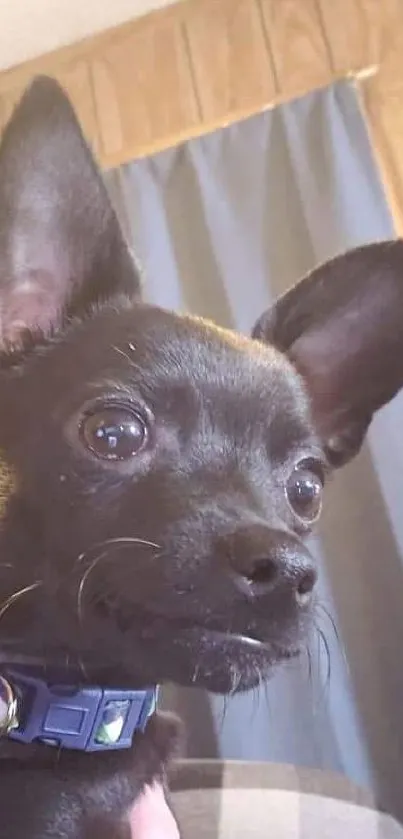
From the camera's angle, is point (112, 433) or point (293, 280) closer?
point (112, 433)

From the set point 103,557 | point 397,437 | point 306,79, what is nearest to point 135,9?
point 306,79

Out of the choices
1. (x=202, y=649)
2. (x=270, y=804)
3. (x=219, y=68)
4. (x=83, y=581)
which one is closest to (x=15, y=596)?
(x=83, y=581)

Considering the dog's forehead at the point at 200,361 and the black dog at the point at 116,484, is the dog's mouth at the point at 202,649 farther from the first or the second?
the dog's forehead at the point at 200,361

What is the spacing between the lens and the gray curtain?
200cm

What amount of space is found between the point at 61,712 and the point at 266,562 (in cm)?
28

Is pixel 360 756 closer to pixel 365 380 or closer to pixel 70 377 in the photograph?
pixel 365 380

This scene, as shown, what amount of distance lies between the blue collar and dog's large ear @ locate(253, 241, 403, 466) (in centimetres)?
50

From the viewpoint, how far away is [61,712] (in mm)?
873

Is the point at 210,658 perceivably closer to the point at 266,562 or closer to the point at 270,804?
the point at 266,562

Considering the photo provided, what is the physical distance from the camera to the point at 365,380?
49.2 inches

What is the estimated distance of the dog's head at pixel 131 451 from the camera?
0.77m

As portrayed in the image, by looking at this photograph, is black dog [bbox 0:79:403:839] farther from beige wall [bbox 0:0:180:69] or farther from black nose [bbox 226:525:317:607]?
beige wall [bbox 0:0:180:69]

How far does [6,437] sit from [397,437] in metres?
1.31

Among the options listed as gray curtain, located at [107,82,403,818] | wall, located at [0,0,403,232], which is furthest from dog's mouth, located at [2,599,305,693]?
wall, located at [0,0,403,232]
